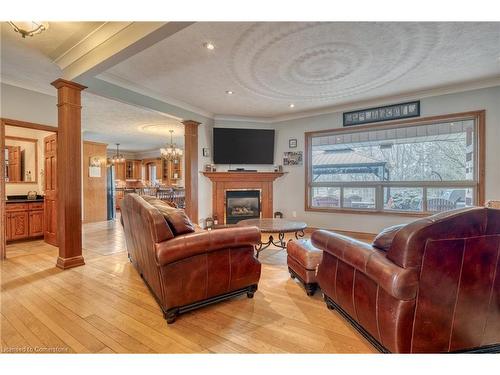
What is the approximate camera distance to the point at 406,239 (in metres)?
1.25

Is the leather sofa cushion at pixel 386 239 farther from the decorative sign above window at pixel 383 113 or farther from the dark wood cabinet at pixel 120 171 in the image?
the dark wood cabinet at pixel 120 171

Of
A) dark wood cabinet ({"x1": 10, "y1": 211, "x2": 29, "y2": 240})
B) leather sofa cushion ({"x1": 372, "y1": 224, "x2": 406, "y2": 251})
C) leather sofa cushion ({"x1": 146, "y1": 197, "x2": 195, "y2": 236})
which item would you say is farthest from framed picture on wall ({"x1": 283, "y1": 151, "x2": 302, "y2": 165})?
dark wood cabinet ({"x1": 10, "y1": 211, "x2": 29, "y2": 240})

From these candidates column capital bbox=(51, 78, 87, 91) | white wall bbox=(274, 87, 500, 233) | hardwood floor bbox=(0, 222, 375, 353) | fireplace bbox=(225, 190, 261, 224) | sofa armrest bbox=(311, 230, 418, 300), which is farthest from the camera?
fireplace bbox=(225, 190, 261, 224)

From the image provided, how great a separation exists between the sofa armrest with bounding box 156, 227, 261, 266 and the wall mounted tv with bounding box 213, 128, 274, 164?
3.67 metres

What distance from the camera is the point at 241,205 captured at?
591 centimetres

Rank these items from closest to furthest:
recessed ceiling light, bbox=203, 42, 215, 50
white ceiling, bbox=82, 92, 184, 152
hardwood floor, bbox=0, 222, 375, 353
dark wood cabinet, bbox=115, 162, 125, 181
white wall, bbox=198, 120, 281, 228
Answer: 1. hardwood floor, bbox=0, 222, 375, 353
2. recessed ceiling light, bbox=203, 42, 215, 50
3. white ceiling, bbox=82, 92, 184, 152
4. white wall, bbox=198, 120, 281, 228
5. dark wood cabinet, bbox=115, 162, 125, 181

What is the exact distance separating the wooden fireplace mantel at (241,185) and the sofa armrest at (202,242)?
3.51 metres

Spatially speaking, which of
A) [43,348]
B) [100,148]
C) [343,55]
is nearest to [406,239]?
[43,348]

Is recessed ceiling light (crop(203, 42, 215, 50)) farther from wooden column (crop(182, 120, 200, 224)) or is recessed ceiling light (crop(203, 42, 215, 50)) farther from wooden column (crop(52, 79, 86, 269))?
wooden column (crop(182, 120, 200, 224))

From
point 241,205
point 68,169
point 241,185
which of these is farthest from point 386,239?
point 241,205

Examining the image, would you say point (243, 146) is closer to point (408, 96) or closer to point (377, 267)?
point (408, 96)

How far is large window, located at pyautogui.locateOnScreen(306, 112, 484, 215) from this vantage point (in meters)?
4.18

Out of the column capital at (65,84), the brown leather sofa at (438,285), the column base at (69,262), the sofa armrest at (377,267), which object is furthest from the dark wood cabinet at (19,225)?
the brown leather sofa at (438,285)
